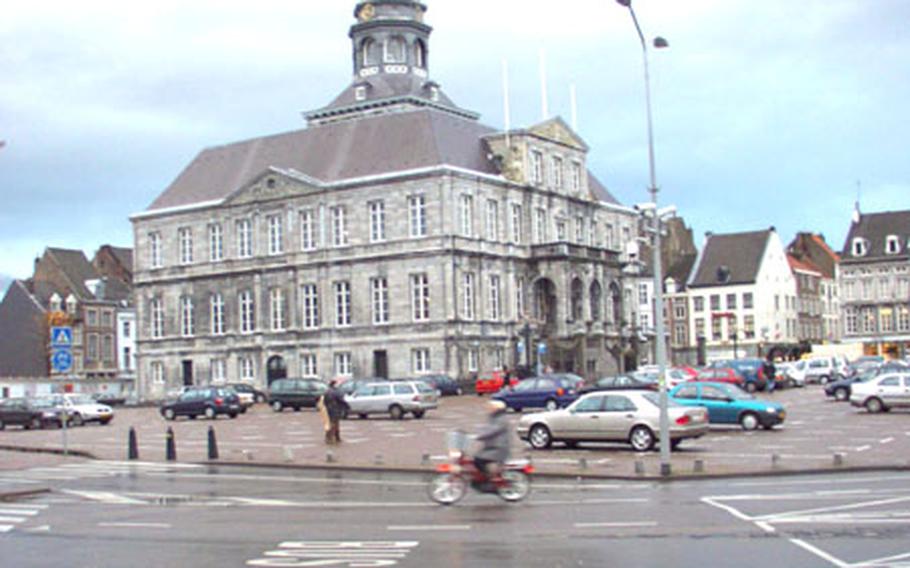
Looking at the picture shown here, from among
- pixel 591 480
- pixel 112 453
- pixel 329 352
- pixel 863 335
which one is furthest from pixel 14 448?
pixel 863 335

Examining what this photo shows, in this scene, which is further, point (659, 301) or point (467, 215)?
point (467, 215)

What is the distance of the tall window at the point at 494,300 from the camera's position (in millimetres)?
84125

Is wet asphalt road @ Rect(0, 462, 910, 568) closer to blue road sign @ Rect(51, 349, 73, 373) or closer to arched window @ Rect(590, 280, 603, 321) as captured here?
blue road sign @ Rect(51, 349, 73, 373)

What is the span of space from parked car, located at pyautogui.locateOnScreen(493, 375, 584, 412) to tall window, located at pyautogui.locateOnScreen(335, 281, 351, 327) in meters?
33.5

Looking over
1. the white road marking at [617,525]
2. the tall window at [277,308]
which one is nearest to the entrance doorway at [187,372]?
the tall window at [277,308]

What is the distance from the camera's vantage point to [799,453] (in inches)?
1166

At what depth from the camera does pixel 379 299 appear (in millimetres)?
83562

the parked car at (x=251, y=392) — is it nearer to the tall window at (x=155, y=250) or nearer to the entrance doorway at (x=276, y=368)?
the entrance doorway at (x=276, y=368)

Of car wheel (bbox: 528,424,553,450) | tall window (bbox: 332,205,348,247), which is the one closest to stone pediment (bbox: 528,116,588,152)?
tall window (bbox: 332,205,348,247)

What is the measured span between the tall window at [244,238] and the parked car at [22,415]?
35073mm

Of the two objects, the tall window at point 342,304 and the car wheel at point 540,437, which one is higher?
the tall window at point 342,304

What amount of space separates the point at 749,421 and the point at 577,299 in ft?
168

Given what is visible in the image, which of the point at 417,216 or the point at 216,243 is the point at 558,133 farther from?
the point at 216,243

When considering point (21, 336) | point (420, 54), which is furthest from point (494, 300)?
point (21, 336)
